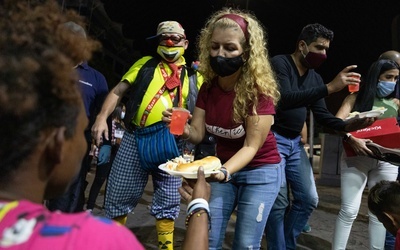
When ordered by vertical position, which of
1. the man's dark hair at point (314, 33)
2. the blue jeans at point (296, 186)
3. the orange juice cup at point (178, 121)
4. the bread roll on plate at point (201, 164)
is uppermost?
the man's dark hair at point (314, 33)

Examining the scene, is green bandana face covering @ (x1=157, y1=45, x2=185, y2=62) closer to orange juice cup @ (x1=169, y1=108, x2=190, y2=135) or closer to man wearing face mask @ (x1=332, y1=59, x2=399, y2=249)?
orange juice cup @ (x1=169, y1=108, x2=190, y2=135)

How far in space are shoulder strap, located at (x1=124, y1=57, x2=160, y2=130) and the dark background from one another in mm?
5435

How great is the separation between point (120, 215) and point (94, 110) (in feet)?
2.92

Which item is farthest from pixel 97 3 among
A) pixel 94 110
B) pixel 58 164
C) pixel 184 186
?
pixel 58 164

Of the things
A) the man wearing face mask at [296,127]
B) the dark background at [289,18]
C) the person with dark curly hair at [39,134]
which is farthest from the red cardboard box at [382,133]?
the dark background at [289,18]

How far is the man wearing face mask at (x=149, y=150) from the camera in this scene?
11.3 feet

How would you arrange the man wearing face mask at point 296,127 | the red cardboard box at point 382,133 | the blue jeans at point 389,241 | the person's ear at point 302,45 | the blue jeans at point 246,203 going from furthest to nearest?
1. the blue jeans at point 389,241
2. the red cardboard box at point 382,133
3. the person's ear at point 302,45
4. the man wearing face mask at point 296,127
5. the blue jeans at point 246,203

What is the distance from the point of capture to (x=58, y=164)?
3.36ft

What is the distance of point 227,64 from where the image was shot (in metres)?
2.65

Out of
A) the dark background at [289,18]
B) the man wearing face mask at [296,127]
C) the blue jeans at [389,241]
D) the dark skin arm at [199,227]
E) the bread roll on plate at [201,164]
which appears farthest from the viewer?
the dark background at [289,18]

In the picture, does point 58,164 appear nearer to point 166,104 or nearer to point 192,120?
point 192,120

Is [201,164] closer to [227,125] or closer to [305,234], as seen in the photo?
[227,125]

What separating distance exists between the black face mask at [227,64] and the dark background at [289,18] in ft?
21.1

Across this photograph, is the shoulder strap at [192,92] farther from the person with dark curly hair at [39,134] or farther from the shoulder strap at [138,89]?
the person with dark curly hair at [39,134]
